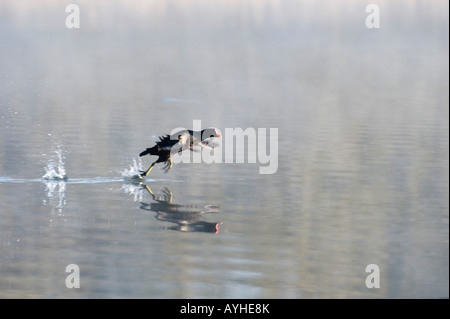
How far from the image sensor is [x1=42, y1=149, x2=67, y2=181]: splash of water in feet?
48.3

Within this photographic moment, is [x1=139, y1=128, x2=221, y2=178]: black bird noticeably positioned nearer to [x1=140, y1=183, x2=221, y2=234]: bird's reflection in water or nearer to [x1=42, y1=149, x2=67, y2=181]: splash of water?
[x1=140, y1=183, x2=221, y2=234]: bird's reflection in water

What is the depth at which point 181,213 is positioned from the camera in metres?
12.8

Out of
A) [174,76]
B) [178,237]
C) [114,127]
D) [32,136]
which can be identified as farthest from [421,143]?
[174,76]

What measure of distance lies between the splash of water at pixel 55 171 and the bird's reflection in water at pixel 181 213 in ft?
5.75

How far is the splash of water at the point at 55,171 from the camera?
14.7 m

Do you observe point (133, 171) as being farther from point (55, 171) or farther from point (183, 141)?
point (183, 141)

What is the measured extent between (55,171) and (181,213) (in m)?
3.17

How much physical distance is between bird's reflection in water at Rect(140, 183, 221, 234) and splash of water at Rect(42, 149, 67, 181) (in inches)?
68.9

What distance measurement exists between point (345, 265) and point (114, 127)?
1196 centimetres

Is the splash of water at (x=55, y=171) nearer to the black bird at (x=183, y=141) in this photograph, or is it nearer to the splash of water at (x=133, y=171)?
the splash of water at (x=133, y=171)

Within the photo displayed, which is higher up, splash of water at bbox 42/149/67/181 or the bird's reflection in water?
splash of water at bbox 42/149/67/181

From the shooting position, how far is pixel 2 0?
83.2m
